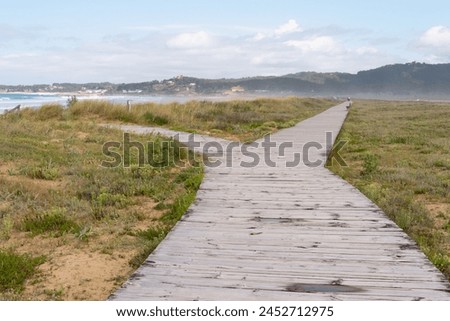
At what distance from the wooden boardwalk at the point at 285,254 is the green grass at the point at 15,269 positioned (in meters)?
1.33

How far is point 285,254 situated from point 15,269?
2.56 meters

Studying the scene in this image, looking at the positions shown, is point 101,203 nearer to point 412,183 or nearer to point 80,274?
point 80,274

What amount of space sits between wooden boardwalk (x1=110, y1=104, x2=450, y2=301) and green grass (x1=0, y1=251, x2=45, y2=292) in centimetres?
133

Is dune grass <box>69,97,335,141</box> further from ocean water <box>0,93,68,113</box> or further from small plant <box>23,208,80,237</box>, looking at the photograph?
small plant <box>23,208,80,237</box>

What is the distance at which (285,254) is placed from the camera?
A: 153 inches

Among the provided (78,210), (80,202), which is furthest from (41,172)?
(78,210)

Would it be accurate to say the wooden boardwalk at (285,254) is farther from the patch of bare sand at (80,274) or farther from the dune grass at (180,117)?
the dune grass at (180,117)

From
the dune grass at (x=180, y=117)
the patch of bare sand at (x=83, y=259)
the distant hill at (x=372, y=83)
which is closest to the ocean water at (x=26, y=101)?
the dune grass at (x=180, y=117)

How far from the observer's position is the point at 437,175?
360 inches

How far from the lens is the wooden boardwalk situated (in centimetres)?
311

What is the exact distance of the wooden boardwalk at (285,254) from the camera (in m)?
3.11

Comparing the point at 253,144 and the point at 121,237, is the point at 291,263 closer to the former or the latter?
the point at 121,237

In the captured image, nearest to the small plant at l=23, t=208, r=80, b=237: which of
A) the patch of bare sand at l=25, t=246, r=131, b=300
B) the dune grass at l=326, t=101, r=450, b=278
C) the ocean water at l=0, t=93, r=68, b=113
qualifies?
the patch of bare sand at l=25, t=246, r=131, b=300
